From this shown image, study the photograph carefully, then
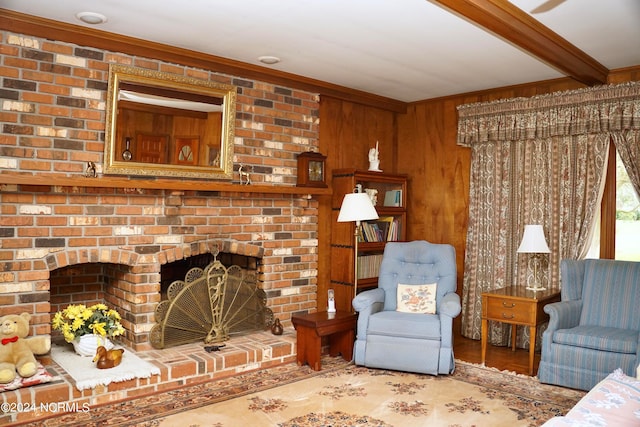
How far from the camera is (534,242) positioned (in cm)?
458

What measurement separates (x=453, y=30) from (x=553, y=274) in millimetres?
2372

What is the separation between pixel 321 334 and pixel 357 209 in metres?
1.02

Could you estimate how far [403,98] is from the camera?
5797mm

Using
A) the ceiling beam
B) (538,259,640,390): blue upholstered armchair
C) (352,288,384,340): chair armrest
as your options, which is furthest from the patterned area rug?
the ceiling beam

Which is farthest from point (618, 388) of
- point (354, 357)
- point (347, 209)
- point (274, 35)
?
point (274, 35)

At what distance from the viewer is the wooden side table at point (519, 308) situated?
4.21 m

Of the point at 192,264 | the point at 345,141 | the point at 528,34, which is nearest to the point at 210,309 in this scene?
the point at 192,264

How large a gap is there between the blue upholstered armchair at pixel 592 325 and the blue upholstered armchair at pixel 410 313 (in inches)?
27.3

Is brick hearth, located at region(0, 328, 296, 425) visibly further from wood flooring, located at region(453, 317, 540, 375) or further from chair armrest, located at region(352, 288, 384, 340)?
wood flooring, located at region(453, 317, 540, 375)

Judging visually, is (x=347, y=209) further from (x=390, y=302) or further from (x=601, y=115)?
(x=601, y=115)

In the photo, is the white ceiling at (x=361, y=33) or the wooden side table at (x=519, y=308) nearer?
the white ceiling at (x=361, y=33)

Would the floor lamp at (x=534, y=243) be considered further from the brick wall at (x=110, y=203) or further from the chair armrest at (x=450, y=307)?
the brick wall at (x=110, y=203)

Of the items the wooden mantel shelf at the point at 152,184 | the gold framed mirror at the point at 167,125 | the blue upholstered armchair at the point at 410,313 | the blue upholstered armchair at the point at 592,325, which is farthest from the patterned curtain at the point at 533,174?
the gold framed mirror at the point at 167,125

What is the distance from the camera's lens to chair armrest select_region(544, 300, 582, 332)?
395cm
